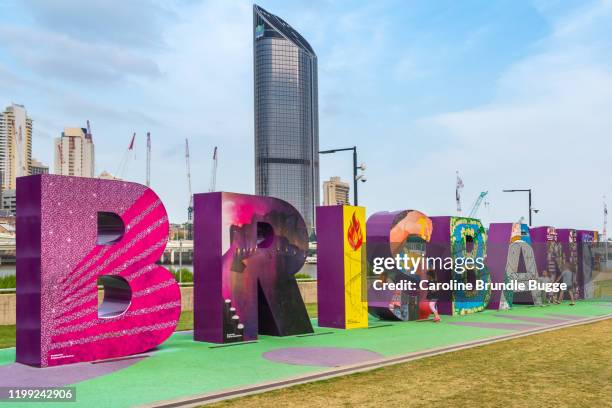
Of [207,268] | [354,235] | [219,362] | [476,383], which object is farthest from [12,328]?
[476,383]

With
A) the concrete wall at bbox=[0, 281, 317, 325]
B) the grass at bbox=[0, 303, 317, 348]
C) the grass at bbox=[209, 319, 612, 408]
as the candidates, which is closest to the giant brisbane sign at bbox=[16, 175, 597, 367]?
the grass at bbox=[0, 303, 317, 348]

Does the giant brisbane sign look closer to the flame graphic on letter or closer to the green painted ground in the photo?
the flame graphic on letter

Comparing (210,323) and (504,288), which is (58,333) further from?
(504,288)

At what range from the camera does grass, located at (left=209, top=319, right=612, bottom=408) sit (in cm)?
918

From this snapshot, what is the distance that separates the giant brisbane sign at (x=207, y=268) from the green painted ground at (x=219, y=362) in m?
0.78

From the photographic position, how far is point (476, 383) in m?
10.4

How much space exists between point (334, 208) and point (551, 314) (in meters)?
9.26

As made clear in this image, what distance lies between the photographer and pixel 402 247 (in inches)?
825

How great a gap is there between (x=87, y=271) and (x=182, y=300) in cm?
1014

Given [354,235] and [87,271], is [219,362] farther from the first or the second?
[354,235]

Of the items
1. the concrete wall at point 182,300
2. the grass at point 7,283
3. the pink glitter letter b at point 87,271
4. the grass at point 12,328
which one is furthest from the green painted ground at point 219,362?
the grass at point 7,283

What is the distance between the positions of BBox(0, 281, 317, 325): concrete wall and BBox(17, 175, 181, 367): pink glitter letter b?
20.4ft

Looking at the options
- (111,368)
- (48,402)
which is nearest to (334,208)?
(111,368)

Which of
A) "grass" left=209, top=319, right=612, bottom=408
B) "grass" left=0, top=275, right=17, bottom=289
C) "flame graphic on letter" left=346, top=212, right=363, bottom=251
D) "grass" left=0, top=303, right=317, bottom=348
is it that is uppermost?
"flame graphic on letter" left=346, top=212, right=363, bottom=251
